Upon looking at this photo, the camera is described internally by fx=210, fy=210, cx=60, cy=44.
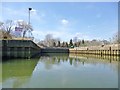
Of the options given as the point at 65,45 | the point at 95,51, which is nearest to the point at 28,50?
the point at 95,51

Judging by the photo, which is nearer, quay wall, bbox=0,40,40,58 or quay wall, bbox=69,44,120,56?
quay wall, bbox=0,40,40,58

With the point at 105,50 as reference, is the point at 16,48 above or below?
above

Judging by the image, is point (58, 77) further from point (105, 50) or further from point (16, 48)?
point (105, 50)

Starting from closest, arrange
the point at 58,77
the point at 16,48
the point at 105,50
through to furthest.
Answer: the point at 58,77
the point at 16,48
the point at 105,50

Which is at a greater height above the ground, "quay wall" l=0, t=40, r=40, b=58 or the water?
"quay wall" l=0, t=40, r=40, b=58

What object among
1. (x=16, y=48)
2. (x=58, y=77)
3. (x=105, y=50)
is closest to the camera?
(x=58, y=77)

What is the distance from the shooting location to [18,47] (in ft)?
88.0

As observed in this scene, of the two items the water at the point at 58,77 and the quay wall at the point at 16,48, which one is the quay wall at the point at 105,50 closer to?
the quay wall at the point at 16,48

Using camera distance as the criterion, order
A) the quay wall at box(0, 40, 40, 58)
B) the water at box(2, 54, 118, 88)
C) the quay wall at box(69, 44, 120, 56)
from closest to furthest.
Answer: the water at box(2, 54, 118, 88)
the quay wall at box(0, 40, 40, 58)
the quay wall at box(69, 44, 120, 56)

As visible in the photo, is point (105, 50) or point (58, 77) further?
point (105, 50)

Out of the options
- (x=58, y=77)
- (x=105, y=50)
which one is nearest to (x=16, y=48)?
(x=58, y=77)

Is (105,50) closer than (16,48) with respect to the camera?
No

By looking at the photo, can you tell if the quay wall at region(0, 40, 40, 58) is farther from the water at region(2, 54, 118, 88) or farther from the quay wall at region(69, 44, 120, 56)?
the quay wall at region(69, 44, 120, 56)

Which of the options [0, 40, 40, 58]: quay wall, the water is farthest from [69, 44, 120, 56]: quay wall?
the water
